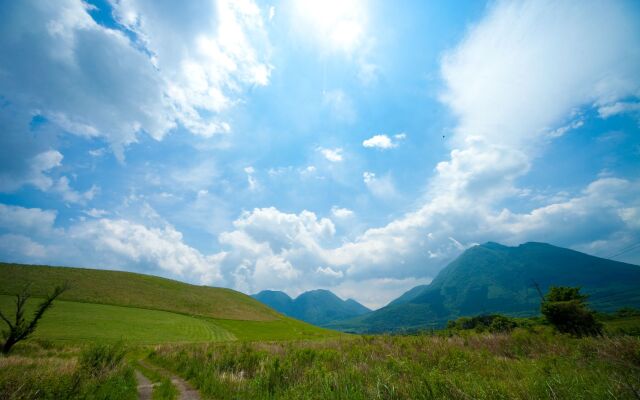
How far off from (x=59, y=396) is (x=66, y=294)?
9564cm

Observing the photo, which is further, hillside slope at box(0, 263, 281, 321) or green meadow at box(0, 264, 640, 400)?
hillside slope at box(0, 263, 281, 321)

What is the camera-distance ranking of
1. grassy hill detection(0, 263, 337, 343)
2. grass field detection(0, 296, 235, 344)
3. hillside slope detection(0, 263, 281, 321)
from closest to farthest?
grass field detection(0, 296, 235, 344), grassy hill detection(0, 263, 337, 343), hillside slope detection(0, 263, 281, 321)

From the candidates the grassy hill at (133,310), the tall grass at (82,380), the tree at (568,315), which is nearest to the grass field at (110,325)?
the grassy hill at (133,310)

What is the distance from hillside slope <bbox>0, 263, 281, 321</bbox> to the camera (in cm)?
7656

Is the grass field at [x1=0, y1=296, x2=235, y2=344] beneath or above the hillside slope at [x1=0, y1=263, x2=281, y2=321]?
beneath

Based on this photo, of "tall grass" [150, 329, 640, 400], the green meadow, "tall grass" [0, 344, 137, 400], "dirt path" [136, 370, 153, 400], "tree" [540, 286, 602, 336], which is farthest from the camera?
"tree" [540, 286, 602, 336]

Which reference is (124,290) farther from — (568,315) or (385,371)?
(568,315)

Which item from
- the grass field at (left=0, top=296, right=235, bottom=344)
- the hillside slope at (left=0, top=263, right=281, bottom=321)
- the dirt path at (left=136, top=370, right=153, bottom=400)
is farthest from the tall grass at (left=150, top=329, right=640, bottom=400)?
the hillside slope at (left=0, top=263, right=281, bottom=321)

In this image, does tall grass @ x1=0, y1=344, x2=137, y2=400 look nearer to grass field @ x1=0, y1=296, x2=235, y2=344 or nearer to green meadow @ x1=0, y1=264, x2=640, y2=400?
green meadow @ x1=0, y1=264, x2=640, y2=400

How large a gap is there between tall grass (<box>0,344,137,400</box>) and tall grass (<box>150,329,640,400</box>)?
324 cm

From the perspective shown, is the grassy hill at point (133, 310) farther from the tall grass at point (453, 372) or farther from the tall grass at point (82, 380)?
the tall grass at point (453, 372)

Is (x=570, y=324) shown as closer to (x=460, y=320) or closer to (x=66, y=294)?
(x=460, y=320)

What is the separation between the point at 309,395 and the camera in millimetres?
7383

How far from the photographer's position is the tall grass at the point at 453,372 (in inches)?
231
